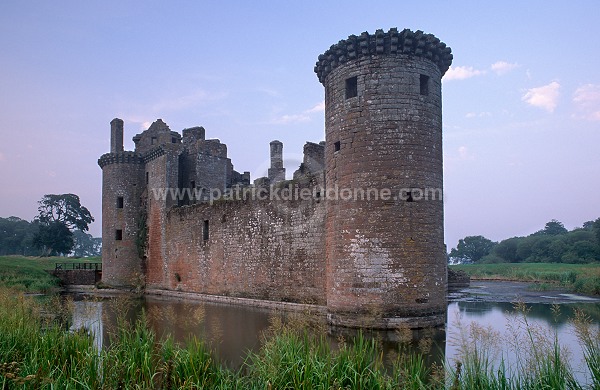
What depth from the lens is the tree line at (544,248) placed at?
54.0 metres

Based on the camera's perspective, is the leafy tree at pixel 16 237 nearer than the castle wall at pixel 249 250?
No

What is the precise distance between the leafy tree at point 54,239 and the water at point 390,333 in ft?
134

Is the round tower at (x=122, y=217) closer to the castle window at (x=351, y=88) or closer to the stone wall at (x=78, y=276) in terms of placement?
the stone wall at (x=78, y=276)

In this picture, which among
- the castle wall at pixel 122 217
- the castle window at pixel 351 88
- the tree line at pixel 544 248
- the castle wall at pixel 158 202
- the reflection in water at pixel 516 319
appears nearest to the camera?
the reflection in water at pixel 516 319

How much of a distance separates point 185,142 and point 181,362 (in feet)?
73.3

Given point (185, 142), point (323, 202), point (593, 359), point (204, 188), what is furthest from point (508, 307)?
point (185, 142)

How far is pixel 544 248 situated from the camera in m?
67.3

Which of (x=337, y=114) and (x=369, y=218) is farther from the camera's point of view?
(x=337, y=114)

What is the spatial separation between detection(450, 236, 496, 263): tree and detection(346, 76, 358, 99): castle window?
9343cm

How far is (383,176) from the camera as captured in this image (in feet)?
39.7

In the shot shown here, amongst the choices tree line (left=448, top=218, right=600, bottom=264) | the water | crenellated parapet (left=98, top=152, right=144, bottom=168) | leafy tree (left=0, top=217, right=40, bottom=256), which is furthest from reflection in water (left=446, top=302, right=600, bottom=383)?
leafy tree (left=0, top=217, right=40, bottom=256)

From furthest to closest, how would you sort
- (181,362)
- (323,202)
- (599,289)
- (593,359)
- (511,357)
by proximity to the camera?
(599,289) < (323,202) < (511,357) < (181,362) < (593,359)

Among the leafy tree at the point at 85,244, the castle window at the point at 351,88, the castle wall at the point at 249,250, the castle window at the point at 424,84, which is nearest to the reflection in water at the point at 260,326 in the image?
the castle wall at the point at 249,250

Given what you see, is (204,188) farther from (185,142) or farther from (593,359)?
(593,359)
